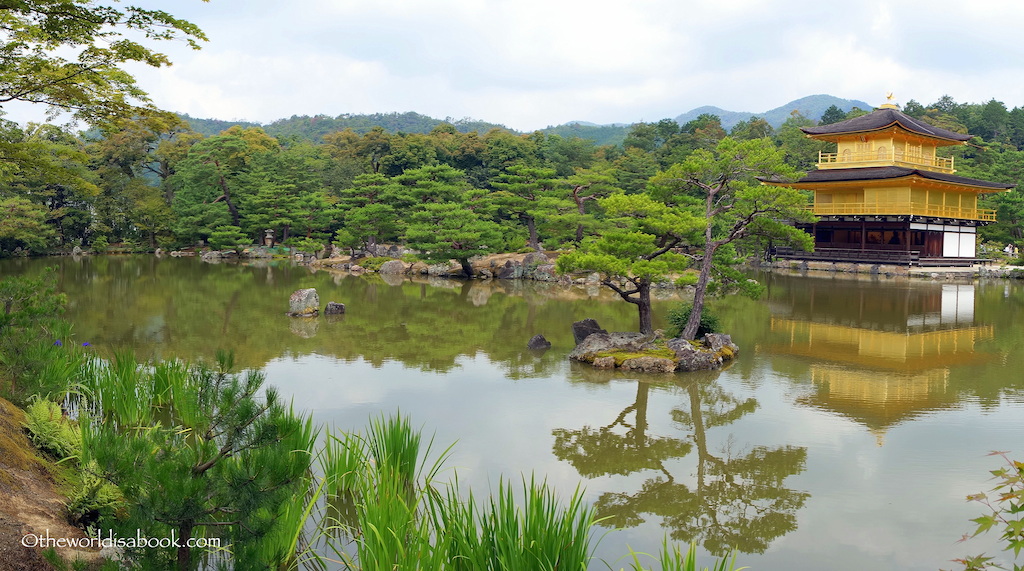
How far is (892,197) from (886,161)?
79.8 inches

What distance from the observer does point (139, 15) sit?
622 cm

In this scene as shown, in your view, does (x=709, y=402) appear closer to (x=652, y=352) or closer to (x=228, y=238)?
(x=652, y=352)

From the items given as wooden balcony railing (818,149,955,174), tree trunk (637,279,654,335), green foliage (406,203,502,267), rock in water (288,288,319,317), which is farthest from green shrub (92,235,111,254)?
wooden balcony railing (818,149,955,174)

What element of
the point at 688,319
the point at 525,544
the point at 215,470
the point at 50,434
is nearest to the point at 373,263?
the point at 688,319

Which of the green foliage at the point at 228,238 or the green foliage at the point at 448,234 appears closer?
the green foliage at the point at 448,234

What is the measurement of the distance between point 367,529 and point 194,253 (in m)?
34.0

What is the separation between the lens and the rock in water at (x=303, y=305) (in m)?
15.1

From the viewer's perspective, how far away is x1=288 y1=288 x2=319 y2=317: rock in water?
15.1 meters

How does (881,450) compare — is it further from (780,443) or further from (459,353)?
(459,353)

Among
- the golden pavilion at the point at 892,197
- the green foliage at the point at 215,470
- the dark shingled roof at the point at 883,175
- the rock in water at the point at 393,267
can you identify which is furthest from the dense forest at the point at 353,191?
the green foliage at the point at 215,470

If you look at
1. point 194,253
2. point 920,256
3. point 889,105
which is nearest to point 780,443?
point 920,256

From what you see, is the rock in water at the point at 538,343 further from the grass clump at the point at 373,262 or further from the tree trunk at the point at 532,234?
the grass clump at the point at 373,262

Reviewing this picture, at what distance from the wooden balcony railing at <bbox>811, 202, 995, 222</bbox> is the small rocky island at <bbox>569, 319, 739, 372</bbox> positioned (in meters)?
18.9

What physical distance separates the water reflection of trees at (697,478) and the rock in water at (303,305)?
28.6ft
